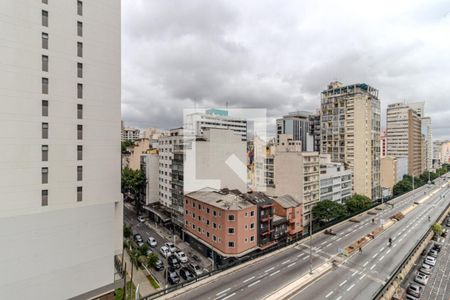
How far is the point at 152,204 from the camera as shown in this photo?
5922cm

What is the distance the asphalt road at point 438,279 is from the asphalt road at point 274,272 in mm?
5881

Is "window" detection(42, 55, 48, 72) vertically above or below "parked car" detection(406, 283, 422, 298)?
above

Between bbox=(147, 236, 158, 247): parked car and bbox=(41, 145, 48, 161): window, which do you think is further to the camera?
bbox=(147, 236, 158, 247): parked car

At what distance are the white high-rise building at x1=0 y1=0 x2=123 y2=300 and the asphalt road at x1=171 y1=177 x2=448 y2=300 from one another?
1202 centimetres

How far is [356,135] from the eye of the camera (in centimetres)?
6994

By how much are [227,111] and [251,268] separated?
102183 mm

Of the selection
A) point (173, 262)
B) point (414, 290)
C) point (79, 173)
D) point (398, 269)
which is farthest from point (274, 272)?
point (79, 173)

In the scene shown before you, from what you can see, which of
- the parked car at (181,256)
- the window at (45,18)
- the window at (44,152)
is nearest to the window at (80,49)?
the window at (45,18)

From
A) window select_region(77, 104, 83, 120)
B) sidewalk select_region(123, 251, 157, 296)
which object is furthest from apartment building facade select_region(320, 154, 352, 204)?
window select_region(77, 104, 83, 120)

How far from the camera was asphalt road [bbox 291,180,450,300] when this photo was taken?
26219 mm

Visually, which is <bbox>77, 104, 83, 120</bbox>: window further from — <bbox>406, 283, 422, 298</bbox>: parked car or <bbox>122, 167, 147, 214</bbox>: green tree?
<bbox>406, 283, 422, 298</bbox>: parked car

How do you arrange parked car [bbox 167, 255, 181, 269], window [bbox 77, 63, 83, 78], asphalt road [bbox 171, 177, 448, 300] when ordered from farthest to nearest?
parked car [bbox 167, 255, 181, 269] → asphalt road [bbox 171, 177, 448, 300] → window [bbox 77, 63, 83, 78]

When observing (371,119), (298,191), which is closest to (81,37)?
(298,191)

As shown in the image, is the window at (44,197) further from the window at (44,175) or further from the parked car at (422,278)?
the parked car at (422,278)
